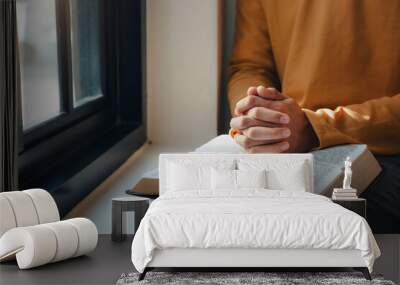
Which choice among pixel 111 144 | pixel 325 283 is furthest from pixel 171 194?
pixel 111 144

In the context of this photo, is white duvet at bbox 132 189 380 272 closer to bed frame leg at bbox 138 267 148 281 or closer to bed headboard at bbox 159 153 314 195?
bed frame leg at bbox 138 267 148 281

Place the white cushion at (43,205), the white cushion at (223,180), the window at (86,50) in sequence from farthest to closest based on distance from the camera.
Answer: the window at (86,50), the white cushion at (223,180), the white cushion at (43,205)

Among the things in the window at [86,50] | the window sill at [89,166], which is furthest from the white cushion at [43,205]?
the window at [86,50]

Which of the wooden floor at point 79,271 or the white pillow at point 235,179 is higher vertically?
the white pillow at point 235,179

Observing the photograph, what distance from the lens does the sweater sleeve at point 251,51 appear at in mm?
4160

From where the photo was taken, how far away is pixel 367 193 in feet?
11.8

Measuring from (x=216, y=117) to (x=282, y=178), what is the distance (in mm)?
1102

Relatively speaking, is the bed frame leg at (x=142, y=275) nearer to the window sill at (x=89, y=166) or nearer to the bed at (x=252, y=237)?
the bed at (x=252, y=237)

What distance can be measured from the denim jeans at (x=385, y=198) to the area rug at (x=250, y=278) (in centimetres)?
69

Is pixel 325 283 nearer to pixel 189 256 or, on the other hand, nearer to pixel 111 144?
pixel 189 256

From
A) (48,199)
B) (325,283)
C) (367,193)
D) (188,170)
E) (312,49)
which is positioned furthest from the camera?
(312,49)

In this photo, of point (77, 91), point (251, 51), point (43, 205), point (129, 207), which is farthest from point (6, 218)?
point (251, 51)

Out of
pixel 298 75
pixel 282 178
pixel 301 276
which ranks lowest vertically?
pixel 301 276

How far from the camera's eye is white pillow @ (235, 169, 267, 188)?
3.30 m
